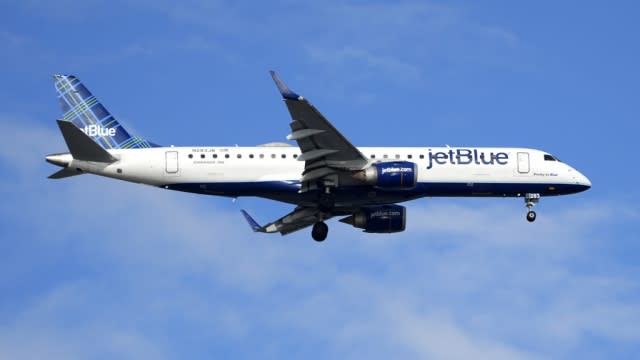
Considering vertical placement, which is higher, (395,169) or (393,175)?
(395,169)

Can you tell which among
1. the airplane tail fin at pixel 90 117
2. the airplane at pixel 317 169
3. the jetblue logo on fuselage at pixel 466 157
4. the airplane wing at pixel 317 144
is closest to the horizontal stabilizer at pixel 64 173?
the airplane at pixel 317 169

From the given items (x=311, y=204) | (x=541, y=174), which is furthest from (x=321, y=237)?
(x=541, y=174)

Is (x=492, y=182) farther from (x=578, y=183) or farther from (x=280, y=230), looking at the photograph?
(x=280, y=230)

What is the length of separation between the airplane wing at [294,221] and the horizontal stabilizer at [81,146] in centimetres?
1090

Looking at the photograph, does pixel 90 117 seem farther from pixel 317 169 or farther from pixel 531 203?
pixel 531 203

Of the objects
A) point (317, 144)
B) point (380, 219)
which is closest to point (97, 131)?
point (317, 144)

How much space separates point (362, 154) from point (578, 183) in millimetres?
12716

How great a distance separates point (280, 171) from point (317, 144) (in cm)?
364

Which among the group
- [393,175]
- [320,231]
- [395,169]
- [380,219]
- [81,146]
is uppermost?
[81,146]

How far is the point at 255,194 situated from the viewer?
207 feet

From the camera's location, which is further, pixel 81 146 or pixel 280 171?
pixel 280 171

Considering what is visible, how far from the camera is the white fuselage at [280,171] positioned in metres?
62.5

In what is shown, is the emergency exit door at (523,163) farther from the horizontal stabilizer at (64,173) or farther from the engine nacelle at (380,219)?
the horizontal stabilizer at (64,173)

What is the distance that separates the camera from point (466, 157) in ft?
213
